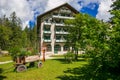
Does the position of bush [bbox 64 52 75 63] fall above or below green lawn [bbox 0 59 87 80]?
above

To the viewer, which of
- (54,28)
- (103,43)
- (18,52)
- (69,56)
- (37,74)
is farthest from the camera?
(54,28)

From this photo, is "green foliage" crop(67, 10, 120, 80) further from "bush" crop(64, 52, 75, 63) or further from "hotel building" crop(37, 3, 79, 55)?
"hotel building" crop(37, 3, 79, 55)

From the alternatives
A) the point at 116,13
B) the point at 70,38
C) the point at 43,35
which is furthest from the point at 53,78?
the point at 43,35

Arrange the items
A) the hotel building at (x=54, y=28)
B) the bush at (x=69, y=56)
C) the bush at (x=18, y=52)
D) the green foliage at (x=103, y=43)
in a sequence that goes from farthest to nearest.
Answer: the hotel building at (x=54, y=28) < the bush at (x=69, y=56) < the bush at (x=18, y=52) < the green foliage at (x=103, y=43)

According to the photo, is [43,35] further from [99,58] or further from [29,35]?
[29,35]

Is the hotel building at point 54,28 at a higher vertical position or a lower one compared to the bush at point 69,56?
higher

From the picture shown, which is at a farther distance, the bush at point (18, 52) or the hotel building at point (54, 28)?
the hotel building at point (54, 28)

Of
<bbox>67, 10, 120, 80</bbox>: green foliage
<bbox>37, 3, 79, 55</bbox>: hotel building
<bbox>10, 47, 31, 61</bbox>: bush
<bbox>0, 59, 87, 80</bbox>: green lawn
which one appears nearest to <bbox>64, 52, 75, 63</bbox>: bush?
<bbox>0, 59, 87, 80</bbox>: green lawn

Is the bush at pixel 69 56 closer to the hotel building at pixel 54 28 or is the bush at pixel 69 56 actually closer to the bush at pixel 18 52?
the bush at pixel 18 52

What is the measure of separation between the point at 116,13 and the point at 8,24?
7609 cm

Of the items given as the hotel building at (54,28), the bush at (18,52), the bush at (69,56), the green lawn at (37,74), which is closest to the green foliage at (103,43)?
the green lawn at (37,74)

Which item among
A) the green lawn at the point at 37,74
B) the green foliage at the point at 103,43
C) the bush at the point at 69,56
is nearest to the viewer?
the green foliage at the point at 103,43

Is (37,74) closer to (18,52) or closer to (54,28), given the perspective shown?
(18,52)

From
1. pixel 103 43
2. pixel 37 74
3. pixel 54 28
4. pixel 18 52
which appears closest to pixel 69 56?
pixel 18 52
